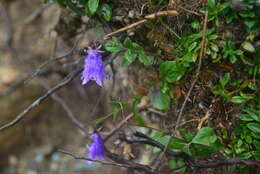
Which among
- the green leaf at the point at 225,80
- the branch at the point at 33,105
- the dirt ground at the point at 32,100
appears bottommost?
the dirt ground at the point at 32,100

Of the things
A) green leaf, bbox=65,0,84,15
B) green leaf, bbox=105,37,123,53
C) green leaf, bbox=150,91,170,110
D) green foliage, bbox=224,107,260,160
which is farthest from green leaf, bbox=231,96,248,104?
green leaf, bbox=65,0,84,15

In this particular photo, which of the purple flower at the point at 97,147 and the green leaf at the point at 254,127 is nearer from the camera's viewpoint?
the green leaf at the point at 254,127

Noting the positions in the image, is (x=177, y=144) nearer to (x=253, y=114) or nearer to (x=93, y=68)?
(x=253, y=114)

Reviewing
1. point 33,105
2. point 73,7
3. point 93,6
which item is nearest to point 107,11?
point 93,6

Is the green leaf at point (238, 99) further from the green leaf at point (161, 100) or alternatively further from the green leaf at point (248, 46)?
the green leaf at point (161, 100)

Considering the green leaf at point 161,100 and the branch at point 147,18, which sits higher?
the branch at point 147,18

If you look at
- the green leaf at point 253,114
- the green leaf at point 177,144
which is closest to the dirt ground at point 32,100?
the green leaf at point 177,144
